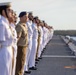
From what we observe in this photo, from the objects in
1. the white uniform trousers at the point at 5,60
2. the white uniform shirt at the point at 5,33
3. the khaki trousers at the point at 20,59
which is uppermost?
the white uniform shirt at the point at 5,33

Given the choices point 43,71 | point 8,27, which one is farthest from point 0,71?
point 43,71

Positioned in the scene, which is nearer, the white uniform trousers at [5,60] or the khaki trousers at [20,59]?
the white uniform trousers at [5,60]

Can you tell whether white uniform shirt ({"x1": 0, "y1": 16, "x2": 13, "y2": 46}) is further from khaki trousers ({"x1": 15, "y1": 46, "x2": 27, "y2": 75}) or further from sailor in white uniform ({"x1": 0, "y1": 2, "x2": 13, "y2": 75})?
khaki trousers ({"x1": 15, "y1": 46, "x2": 27, "y2": 75})

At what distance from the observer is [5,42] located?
8.29 m

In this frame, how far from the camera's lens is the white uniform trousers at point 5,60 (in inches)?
323

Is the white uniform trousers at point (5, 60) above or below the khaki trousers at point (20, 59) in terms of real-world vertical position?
above

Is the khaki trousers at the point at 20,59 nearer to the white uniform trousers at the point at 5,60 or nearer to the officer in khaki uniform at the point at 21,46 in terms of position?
the officer in khaki uniform at the point at 21,46

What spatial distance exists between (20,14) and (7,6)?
153 inches

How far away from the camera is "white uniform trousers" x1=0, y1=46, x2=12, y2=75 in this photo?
26.9ft

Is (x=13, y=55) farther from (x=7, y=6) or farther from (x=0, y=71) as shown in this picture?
(x=7, y=6)

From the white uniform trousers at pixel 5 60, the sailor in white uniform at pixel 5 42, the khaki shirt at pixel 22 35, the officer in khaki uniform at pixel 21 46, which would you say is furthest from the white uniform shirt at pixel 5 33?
the khaki shirt at pixel 22 35

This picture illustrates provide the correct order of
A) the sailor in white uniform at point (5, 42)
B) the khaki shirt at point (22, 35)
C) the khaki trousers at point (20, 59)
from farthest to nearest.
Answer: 1. the khaki shirt at point (22, 35)
2. the khaki trousers at point (20, 59)
3. the sailor in white uniform at point (5, 42)

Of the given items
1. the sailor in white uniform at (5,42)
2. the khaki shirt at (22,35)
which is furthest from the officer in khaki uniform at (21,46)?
the sailor in white uniform at (5,42)

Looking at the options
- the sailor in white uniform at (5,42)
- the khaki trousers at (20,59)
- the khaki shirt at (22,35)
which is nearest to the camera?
the sailor in white uniform at (5,42)
